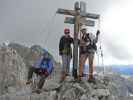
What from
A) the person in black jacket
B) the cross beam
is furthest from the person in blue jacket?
the cross beam

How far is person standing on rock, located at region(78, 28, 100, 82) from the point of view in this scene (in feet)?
63.6

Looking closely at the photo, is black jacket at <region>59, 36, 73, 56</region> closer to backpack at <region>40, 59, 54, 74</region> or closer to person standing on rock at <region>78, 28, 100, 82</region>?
person standing on rock at <region>78, 28, 100, 82</region>

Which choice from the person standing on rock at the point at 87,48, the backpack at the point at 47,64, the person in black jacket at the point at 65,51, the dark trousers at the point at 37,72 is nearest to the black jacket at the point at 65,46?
the person in black jacket at the point at 65,51

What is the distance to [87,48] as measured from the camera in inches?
765

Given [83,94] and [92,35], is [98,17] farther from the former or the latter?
[83,94]

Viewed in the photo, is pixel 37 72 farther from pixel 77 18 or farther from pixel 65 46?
pixel 77 18

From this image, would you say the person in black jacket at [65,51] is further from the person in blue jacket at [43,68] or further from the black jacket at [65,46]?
the person in blue jacket at [43,68]

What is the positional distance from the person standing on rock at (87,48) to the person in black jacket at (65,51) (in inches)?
19.7

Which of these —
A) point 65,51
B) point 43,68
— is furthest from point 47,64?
point 65,51

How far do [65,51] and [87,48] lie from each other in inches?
35.6

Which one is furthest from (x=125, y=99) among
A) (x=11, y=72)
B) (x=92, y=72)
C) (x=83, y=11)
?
(x=11, y=72)

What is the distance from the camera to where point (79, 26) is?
20375 mm

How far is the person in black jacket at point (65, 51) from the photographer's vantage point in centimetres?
1952

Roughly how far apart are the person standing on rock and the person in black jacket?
0.50 m
